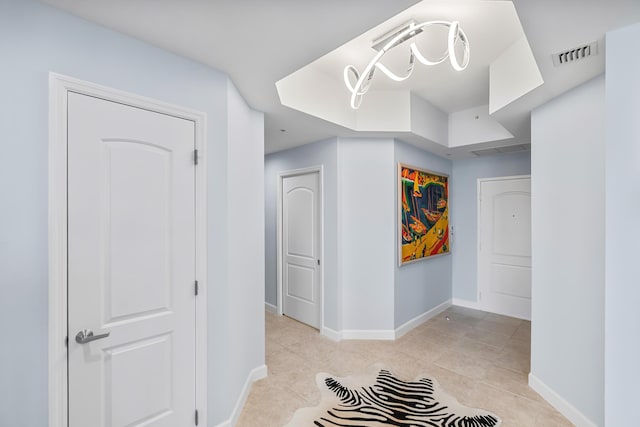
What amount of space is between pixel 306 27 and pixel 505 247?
4318 millimetres

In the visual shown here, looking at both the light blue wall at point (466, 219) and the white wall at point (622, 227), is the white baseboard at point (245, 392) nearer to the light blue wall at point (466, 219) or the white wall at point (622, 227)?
the white wall at point (622, 227)

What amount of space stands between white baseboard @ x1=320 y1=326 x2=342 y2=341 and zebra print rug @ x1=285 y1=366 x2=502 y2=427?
841 mm

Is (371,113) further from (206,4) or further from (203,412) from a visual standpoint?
(203,412)

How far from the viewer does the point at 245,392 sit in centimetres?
237

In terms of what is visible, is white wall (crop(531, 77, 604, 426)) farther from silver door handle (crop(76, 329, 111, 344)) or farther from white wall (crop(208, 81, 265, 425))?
silver door handle (crop(76, 329, 111, 344))

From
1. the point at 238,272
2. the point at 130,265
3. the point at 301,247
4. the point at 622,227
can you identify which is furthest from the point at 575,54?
the point at 301,247

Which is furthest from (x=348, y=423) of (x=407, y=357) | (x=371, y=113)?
(x=371, y=113)

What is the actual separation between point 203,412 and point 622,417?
7.65ft

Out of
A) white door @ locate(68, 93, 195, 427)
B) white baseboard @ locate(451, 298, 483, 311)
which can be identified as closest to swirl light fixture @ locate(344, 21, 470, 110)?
white door @ locate(68, 93, 195, 427)

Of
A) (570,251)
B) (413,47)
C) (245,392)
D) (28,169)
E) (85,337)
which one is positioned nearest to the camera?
(28,169)

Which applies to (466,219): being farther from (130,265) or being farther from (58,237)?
(58,237)

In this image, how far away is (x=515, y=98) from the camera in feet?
7.63

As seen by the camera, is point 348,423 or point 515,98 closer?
point 348,423

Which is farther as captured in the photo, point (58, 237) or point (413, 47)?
point (413, 47)
